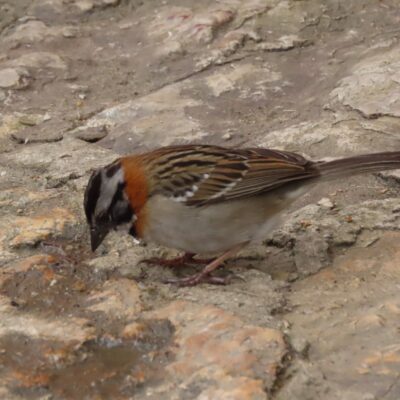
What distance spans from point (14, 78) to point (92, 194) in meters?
1.94

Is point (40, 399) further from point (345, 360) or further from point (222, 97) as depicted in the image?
point (222, 97)

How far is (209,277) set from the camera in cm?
385

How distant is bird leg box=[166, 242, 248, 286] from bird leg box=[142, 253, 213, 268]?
15 centimetres

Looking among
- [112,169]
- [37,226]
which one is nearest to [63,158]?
[37,226]

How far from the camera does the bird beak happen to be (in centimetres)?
396

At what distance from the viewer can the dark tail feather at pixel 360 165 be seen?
3969 millimetres

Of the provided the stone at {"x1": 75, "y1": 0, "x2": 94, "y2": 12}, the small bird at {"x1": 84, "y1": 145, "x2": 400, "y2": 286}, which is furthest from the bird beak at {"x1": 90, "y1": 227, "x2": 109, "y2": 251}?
the stone at {"x1": 75, "y1": 0, "x2": 94, "y2": 12}

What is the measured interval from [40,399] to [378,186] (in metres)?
2.08

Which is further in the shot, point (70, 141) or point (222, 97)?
point (222, 97)

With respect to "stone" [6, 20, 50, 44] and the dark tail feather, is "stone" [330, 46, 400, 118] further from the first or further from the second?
"stone" [6, 20, 50, 44]

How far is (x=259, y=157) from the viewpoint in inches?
163

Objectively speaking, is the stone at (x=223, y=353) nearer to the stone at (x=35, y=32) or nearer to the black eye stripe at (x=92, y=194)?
the black eye stripe at (x=92, y=194)

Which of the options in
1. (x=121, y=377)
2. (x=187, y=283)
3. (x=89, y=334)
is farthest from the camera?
(x=187, y=283)

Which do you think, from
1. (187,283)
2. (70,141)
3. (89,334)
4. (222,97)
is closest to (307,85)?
(222,97)
